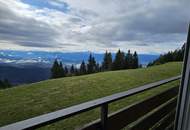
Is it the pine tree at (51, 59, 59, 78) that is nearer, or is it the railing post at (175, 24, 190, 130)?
the railing post at (175, 24, 190, 130)

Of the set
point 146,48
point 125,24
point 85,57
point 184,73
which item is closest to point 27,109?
point 125,24

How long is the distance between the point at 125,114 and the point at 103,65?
97.5 ft

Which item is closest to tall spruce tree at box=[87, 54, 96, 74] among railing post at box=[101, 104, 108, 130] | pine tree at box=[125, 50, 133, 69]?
pine tree at box=[125, 50, 133, 69]

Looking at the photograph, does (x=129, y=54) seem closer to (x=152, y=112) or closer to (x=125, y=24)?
(x=125, y=24)

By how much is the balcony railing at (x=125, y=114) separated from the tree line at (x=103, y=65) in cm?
2335

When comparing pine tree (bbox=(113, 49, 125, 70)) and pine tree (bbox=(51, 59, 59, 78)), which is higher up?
pine tree (bbox=(113, 49, 125, 70))

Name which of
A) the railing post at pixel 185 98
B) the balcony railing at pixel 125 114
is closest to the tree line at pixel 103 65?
the balcony railing at pixel 125 114

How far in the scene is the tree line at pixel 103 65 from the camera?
26.8 m

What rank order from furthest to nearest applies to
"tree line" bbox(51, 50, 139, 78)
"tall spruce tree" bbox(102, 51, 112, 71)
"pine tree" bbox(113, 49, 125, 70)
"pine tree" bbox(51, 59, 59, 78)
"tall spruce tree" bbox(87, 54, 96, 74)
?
"tall spruce tree" bbox(87, 54, 96, 74), "tall spruce tree" bbox(102, 51, 112, 71), "pine tree" bbox(113, 49, 125, 70), "tree line" bbox(51, 50, 139, 78), "pine tree" bbox(51, 59, 59, 78)

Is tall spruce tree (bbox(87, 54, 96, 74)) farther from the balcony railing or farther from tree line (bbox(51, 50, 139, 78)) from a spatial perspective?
the balcony railing

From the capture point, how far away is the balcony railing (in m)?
0.86

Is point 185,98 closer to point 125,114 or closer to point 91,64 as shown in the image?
point 125,114

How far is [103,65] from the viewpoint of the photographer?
102ft

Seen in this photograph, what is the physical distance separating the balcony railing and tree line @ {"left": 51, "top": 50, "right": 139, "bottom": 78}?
2335cm
